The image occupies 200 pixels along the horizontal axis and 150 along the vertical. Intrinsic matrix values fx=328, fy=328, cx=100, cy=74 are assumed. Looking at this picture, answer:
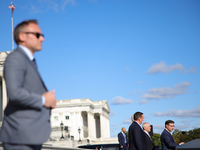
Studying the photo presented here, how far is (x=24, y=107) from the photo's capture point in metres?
4.07

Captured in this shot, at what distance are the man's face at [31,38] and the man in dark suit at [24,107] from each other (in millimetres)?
165

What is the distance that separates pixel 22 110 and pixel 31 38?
3.42ft

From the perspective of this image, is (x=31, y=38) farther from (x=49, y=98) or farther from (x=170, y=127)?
(x=170, y=127)

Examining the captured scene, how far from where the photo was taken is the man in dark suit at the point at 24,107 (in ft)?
13.1

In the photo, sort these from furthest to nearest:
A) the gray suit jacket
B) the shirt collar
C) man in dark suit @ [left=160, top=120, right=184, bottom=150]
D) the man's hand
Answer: man in dark suit @ [left=160, top=120, right=184, bottom=150]
the shirt collar
the man's hand
the gray suit jacket

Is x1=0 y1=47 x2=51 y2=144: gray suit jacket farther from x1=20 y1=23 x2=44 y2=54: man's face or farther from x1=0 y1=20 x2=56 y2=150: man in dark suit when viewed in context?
x1=20 y1=23 x2=44 y2=54: man's face

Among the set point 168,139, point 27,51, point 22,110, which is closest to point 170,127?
point 168,139

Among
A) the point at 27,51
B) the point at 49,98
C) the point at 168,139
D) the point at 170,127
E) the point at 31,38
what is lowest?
the point at 168,139

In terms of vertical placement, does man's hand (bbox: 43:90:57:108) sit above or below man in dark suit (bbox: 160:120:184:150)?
above

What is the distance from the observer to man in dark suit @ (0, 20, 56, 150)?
3.98 m

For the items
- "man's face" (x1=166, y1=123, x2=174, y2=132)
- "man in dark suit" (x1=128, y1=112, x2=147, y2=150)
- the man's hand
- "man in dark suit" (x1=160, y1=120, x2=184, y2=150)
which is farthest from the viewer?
"man's face" (x1=166, y1=123, x2=174, y2=132)

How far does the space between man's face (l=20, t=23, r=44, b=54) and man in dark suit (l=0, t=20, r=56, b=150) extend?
16 cm

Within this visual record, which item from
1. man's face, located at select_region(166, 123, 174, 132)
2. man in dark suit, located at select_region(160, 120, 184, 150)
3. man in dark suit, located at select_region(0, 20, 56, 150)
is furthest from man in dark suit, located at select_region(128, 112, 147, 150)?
man in dark suit, located at select_region(0, 20, 56, 150)

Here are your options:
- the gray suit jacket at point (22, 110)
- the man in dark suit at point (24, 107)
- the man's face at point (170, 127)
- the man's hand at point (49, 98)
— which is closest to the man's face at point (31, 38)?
the man in dark suit at point (24, 107)
